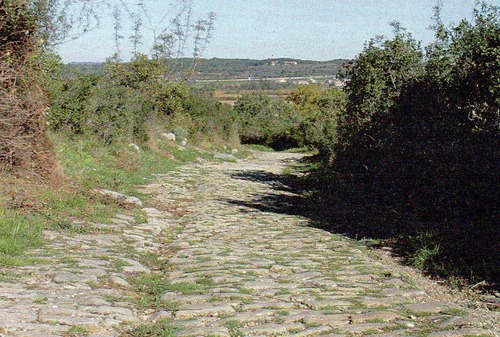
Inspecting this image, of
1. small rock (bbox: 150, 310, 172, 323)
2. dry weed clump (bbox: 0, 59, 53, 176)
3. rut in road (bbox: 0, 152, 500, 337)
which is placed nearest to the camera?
rut in road (bbox: 0, 152, 500, 337)

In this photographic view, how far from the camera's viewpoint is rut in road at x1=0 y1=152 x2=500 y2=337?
480 cm

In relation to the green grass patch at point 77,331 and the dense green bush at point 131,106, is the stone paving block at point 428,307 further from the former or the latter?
the dense green bush at point 131,106

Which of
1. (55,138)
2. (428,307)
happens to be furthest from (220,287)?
(55,138)

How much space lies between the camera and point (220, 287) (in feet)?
20.0

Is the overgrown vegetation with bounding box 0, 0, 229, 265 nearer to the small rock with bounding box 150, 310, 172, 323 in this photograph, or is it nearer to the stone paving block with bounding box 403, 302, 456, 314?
the small rock with bounding box 150, 310, 172, 323

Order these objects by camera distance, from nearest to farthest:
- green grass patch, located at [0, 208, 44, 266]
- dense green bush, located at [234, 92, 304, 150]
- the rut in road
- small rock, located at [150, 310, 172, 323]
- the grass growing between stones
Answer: the grass growing between stones, the rut in road, small rock, located at [150, 310, 172, 323], green grass patch, located at [0, 208, 44, 266], dense green bush, located at [234, 92, 304, 150]

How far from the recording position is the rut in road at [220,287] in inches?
189

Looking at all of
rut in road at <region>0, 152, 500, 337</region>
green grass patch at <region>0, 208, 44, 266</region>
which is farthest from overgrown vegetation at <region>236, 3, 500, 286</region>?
green grass patch at <region>0, 208, 44, 266</region>

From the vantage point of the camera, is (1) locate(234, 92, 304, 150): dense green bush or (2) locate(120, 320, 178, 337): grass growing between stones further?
(1) locate(234, 92, 304, 150): dense green bush

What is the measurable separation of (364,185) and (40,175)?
6.64 meters

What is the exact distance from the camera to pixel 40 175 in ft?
34.0

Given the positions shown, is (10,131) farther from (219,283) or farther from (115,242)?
(219,283)

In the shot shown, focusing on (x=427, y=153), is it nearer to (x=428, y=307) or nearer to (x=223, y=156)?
(x=428, y=307)

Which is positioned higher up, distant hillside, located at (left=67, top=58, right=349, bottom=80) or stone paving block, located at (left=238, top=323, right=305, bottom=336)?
distant hillside, located at (left=67, top=58, right=349, bottom=80)
